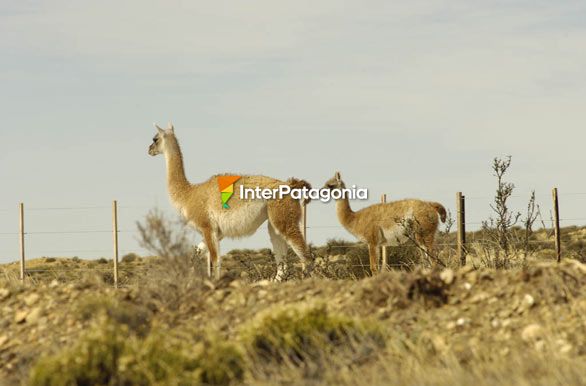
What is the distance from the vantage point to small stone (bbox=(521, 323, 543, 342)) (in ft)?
30.2

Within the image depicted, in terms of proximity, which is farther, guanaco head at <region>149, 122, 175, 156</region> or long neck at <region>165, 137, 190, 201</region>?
guanaco head at <region>149, 122, 175, 156</region>

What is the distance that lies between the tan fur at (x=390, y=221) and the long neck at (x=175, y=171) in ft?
13.2

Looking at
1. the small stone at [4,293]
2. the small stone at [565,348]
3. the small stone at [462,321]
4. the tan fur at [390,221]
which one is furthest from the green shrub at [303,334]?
the tan fur at [390,221]

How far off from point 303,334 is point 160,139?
1348cm

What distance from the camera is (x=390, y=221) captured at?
73.0 ft

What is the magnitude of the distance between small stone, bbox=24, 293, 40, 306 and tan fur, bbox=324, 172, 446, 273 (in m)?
10.9

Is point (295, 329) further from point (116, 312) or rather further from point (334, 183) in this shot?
point (334, 183)

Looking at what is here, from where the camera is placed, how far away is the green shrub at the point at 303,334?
875 centimetres

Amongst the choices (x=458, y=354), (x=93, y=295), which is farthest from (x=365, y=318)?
(x=93, y=295)

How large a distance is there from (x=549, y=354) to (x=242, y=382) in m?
2.67

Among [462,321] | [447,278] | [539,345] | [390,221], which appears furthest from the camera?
[390,221]

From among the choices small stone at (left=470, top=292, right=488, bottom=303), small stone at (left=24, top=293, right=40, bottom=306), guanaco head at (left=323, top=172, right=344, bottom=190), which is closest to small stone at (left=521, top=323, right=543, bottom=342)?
small stone at (left=470, top=292, right=488, bottom=303)

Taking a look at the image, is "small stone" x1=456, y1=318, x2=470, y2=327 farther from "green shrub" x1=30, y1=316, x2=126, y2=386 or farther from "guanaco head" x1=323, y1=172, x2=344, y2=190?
"guanaco head" x1=323, y1=172, x2=344, y2=190

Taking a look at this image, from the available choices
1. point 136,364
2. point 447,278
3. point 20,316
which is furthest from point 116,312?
point 447,278
